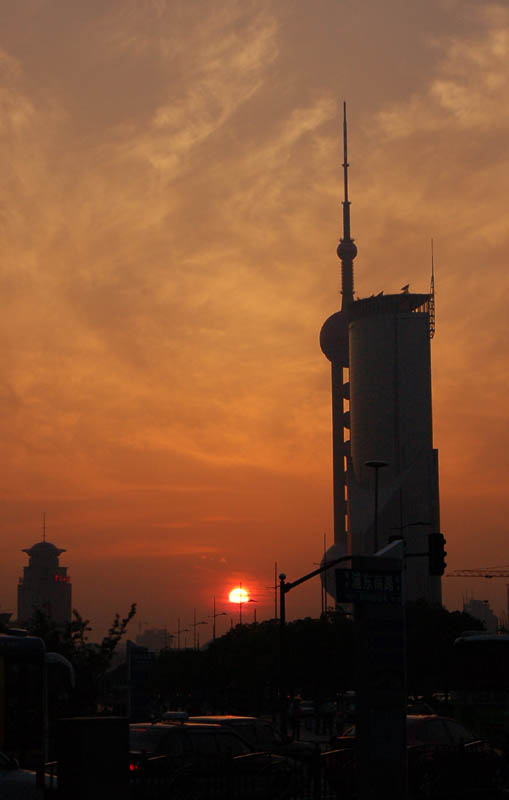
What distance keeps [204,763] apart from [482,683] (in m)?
19.2

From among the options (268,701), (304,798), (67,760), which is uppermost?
(67,760)

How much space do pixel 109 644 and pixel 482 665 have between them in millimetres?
14748

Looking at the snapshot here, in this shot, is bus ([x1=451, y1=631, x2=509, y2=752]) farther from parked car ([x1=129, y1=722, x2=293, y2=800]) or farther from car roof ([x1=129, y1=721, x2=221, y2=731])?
car roof ([x1=129, y1=721, x2=221, y2=731])

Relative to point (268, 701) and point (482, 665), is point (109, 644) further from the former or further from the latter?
point (268, 701)

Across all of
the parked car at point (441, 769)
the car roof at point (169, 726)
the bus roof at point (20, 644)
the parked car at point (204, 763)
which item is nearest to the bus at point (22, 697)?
the bus roof at point (20, 644)

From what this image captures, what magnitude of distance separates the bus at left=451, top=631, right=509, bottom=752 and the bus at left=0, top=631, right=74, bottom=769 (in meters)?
14.3

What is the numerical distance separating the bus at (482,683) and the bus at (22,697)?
1431 cm

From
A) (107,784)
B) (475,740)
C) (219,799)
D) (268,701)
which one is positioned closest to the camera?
(107,784)

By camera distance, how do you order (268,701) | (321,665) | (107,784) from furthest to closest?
1. (268,701)
2. (321,665)
3. (107,784)

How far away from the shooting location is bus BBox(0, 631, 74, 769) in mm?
25203

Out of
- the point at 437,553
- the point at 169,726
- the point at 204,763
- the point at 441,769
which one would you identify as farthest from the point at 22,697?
the point at 437,553

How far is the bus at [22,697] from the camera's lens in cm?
2520

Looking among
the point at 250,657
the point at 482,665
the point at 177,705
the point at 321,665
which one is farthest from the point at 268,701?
the point at 482,665

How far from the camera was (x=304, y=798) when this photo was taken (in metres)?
20.8
